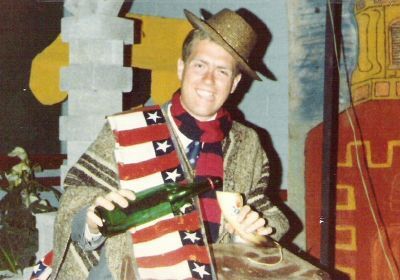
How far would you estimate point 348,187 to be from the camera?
3.97 m

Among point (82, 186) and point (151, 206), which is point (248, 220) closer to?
point (151, 206)

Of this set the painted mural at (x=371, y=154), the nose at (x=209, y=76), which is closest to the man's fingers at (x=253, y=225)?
the nose at (x=209, y=76)

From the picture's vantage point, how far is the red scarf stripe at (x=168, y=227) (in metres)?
1.86

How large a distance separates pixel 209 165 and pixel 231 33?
1.73ft

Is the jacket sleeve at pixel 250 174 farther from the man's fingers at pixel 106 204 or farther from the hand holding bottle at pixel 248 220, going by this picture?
the man's fingers at pixel 106 204

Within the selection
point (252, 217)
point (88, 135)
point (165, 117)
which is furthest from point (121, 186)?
point (88, 135)

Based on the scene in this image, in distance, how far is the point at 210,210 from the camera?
81.5 inches

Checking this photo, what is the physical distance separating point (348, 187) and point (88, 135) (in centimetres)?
194

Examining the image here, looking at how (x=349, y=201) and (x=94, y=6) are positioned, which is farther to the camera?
(x=349, y=201)

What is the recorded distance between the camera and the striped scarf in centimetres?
207

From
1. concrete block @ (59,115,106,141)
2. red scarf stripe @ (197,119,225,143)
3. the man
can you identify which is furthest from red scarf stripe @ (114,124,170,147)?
concrete block @ (59,115,106,141)

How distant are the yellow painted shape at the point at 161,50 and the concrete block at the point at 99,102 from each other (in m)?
0.57

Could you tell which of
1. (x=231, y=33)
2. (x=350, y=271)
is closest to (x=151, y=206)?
(x=231, y=33)

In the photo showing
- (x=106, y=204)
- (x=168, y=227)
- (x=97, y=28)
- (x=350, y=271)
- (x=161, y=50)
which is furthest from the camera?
(x=161, y=50)
